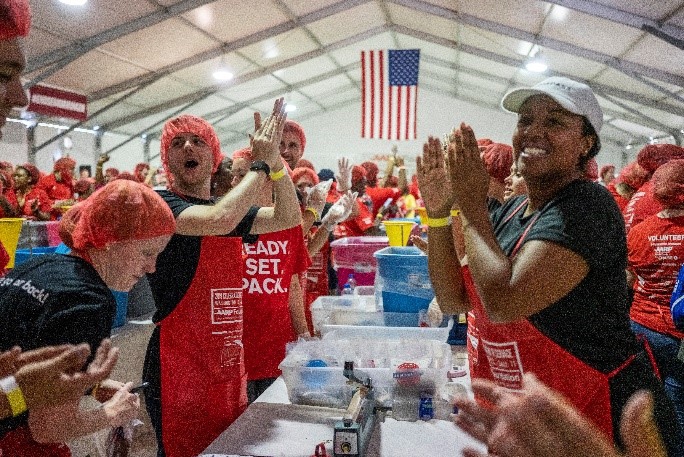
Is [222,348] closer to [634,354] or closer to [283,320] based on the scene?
[283,320]

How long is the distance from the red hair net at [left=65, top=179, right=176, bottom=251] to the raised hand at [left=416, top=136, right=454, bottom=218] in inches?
32.9

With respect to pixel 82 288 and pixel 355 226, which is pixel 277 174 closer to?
pixel 82 288

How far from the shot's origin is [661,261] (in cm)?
299

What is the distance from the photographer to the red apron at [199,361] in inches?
81.2

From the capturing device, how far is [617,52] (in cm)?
1002

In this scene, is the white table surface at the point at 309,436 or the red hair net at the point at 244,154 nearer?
the white table surface at the point at 309,436

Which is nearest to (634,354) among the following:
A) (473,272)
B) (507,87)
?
(473,272)

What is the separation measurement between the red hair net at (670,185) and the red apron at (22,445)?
303cm

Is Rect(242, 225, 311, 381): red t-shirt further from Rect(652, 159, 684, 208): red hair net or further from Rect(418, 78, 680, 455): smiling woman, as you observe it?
Rect(652, 159, 684, 208): red hair net

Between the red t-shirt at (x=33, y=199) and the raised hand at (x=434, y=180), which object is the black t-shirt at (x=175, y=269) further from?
the red t-shirt at (x=33, y=199)

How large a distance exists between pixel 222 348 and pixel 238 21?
977 cm

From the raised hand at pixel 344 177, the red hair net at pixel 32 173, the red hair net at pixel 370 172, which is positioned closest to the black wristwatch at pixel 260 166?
the raised hand at pixel 344 177

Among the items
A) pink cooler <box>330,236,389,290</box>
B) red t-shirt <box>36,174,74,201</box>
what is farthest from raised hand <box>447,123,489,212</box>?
red t-shirt <box>36,174,74,201</box>

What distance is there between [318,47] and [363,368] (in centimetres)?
1343
